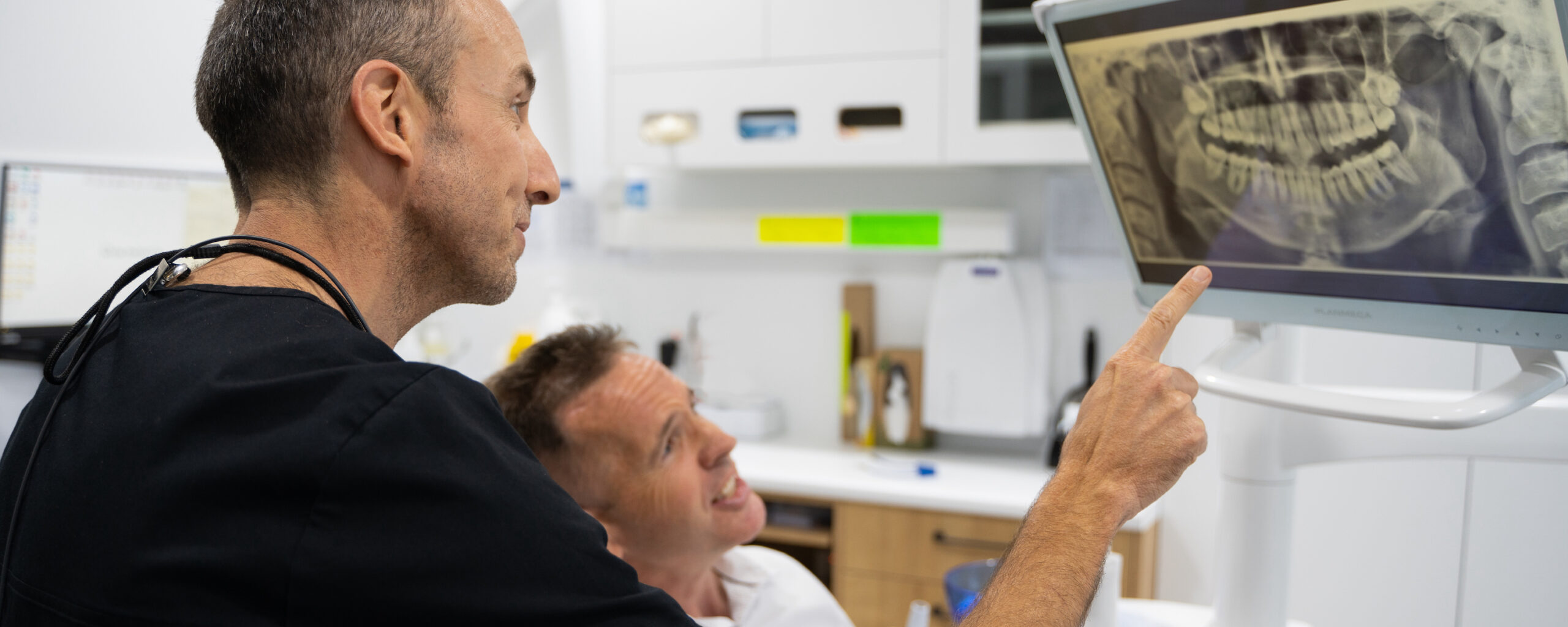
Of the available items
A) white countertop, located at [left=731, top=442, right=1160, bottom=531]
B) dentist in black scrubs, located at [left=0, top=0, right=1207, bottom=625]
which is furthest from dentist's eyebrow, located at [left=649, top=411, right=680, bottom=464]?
white countertop, located at [left=731, top=442, right=1160, bottom=531]

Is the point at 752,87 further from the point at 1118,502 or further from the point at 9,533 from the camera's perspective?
the point at 9,533

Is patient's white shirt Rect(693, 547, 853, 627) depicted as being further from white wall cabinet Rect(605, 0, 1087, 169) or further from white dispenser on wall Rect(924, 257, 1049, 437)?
white wall cabinet Rect(605, 0, 1087, 169)

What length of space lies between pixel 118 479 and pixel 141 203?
190 centimetres

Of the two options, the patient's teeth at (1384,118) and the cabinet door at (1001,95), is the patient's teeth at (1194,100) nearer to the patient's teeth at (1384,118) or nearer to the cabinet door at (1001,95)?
the patient's teeth at (1384,118)

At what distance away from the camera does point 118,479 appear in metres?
0.65

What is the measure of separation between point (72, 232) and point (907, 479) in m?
1.90

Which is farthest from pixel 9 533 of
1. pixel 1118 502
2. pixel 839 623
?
pixel 839 623

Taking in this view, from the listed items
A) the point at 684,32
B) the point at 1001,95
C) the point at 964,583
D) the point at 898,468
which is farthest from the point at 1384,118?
the point at 684,32

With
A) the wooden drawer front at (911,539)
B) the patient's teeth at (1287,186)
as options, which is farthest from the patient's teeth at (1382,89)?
the wooden drawer front at (911,539)

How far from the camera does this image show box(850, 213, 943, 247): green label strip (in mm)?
2543

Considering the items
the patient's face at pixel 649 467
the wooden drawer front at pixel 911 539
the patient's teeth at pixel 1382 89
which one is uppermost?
the patient's teeth at pixel 1382 89

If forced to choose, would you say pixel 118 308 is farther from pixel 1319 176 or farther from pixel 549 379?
pixel 1319 176

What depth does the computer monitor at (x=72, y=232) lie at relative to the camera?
2.05m

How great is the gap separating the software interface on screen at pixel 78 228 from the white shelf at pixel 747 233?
1.03 meters
